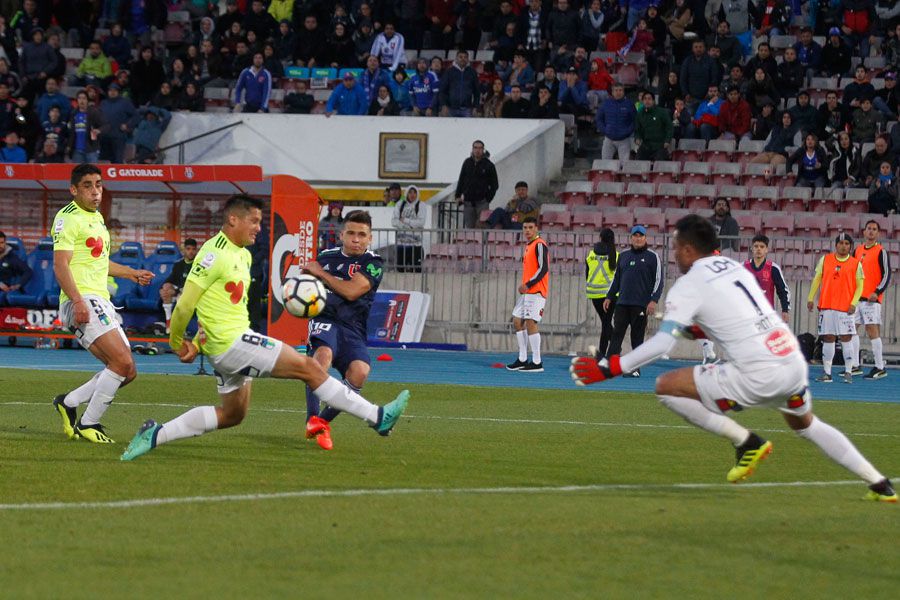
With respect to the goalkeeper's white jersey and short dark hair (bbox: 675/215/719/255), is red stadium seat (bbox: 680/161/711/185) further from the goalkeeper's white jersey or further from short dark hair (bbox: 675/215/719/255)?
the goalkeeper's white jersey

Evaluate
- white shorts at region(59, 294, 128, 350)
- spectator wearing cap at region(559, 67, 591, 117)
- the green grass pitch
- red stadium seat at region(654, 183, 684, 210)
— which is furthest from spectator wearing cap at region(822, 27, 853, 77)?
white shorts at region(59, 294, 128, 350)

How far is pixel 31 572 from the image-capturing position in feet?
19.9

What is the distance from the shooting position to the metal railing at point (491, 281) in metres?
26.4

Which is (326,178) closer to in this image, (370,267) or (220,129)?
(220,129)

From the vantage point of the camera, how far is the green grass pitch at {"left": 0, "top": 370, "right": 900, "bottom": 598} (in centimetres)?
602

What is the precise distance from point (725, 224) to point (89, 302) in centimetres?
1659

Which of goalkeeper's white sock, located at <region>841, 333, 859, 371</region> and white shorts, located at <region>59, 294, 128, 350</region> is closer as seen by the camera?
white shorts, located at <region>59, 294, 128, 350</region>

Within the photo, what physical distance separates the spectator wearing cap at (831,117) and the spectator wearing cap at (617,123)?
12.0 ft

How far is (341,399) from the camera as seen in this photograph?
10.1 metres

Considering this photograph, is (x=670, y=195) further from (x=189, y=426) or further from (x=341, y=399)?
(x=189, y=426)

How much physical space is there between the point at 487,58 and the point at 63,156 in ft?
31.5

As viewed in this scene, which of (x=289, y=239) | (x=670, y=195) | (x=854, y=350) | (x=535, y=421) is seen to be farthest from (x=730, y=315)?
(x=670, y=195)

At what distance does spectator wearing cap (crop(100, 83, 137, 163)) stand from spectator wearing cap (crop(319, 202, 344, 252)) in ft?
20.1

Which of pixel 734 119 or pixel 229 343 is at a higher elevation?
pixel 734 119
